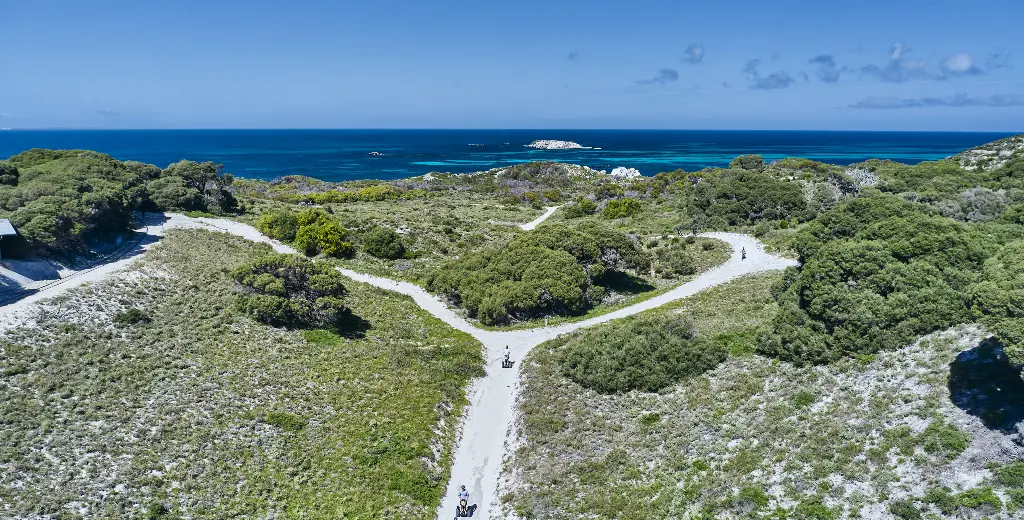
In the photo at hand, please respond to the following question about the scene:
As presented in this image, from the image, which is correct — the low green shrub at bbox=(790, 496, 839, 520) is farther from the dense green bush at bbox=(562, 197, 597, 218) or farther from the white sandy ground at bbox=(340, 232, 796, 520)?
the dense green bush at bbox=(562, 197, 597, 218)

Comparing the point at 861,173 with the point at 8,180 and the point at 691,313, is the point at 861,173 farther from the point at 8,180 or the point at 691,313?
the point at 8,180

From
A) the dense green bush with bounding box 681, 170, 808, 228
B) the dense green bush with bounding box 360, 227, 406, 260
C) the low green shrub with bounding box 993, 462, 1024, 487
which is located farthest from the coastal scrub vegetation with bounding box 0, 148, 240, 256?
the dense green bush with bounding box 681, 170, 808, 228

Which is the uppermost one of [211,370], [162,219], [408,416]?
[162,219]

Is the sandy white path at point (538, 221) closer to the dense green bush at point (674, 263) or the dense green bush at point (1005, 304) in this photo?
the dense green bush at point (674, 263)

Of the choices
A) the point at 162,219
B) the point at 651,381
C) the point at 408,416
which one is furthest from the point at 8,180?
the point at 651,381

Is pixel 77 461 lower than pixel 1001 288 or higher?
lower

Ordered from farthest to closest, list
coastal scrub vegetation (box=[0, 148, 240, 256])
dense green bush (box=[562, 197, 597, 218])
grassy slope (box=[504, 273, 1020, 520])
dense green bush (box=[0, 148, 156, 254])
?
dense green bush (box=[562, 197, 597, 218])
coastal scrub vegetation (box=[0, 148, 240, 256])
dense green bush (box=[0, 148, 156, 254])
grassy slope (box=[504, 273, 1020, 520])
